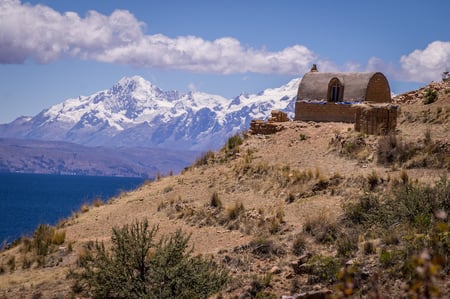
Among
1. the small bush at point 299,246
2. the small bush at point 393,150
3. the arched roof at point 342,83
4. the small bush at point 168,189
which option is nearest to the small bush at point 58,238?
the small bush at point 168,189

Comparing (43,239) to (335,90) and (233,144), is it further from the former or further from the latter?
(335,90)

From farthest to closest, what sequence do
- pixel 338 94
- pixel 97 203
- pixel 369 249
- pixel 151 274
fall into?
1. pixel 338 94
2. pixel 97 203
3. pixel 151 274
4. pixel 369 249

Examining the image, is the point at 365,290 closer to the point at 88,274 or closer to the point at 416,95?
the point at 88,274

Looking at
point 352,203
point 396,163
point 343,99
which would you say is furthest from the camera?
point 343,99

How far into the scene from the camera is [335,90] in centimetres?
3312

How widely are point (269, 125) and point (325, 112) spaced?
3.55 m

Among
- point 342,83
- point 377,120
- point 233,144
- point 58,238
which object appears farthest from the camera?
point 342,83

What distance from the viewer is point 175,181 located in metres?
26.9

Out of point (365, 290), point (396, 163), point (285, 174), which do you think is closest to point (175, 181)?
point (285, 174)

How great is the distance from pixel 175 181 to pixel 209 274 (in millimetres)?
13404

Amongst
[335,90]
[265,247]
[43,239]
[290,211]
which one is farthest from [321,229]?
[335,90]

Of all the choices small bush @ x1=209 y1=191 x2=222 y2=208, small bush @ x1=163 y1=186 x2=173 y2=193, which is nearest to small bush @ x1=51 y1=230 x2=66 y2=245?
small bush @ x1=209 y1=191 x2=222 y2=208

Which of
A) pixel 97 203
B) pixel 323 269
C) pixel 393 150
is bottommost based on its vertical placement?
pixel 97 203

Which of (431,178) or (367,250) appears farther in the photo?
(431,178)
